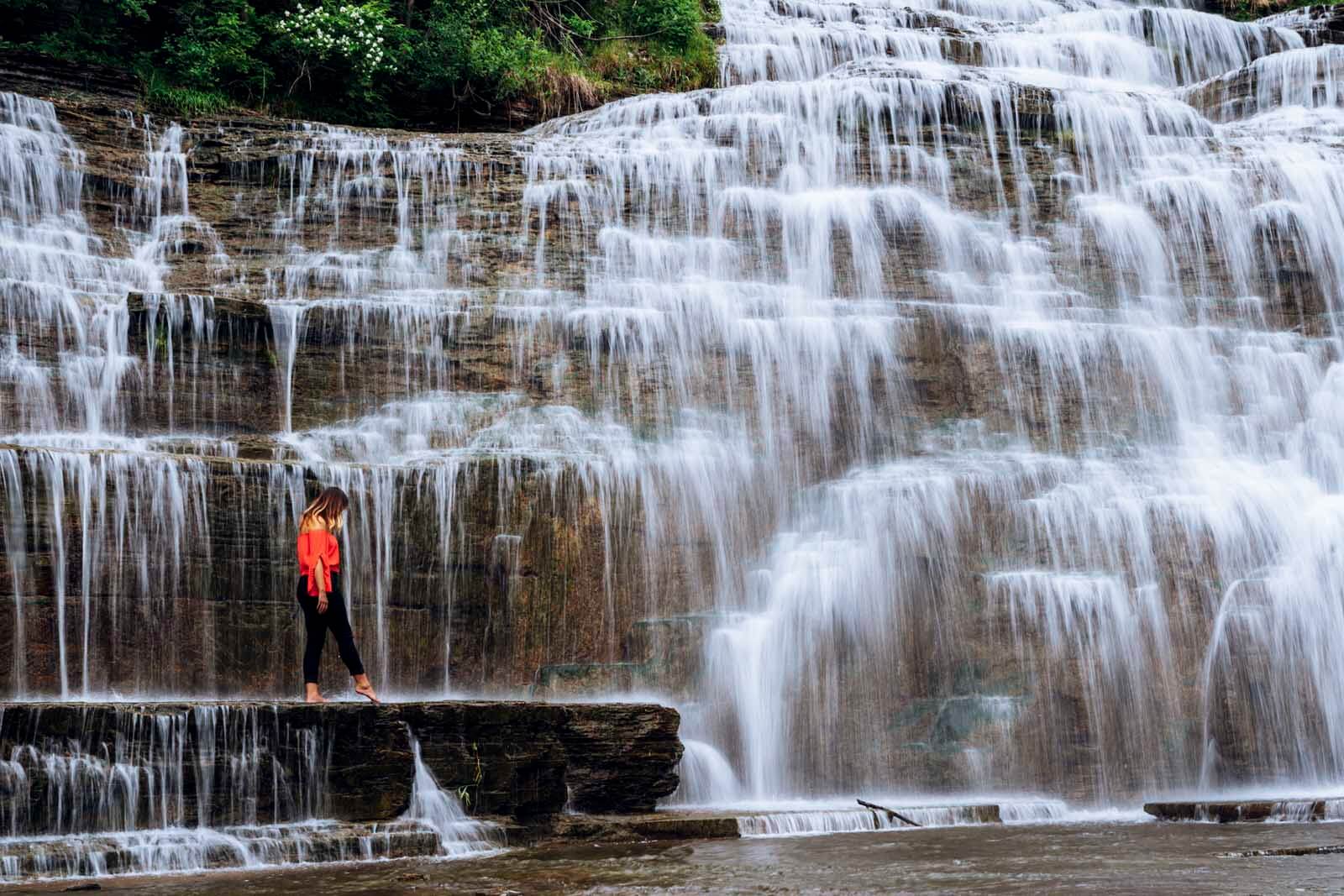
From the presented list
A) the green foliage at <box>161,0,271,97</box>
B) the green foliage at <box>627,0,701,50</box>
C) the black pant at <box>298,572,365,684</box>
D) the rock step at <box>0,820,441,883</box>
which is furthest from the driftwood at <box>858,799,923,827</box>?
the green foliage at <box>627,0,701,50</box>

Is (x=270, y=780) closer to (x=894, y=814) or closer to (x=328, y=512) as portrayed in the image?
(x=328, y=512)

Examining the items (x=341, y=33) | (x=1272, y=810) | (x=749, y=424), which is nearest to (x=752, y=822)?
(x=1272, y=810)

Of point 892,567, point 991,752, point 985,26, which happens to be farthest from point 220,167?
point 985,26

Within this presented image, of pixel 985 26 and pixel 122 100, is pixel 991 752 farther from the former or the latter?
pixel 985 26

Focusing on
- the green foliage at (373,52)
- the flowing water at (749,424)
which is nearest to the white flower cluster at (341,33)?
the green foliage at (373,52)

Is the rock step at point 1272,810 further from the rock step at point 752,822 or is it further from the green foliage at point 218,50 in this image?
the green foliage at point 218,50

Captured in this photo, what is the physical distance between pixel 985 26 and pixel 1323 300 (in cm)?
1240

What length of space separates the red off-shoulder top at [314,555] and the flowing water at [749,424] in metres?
1.57

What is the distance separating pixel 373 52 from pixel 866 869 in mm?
17622

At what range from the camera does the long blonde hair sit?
8.70 metres

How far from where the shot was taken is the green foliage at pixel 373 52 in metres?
19.5

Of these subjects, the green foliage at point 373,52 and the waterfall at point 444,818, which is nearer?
the waterfall at point 444,818

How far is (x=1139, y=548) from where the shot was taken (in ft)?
38.9

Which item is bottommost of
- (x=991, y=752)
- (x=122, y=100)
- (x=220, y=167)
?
(x=991, y=752)
